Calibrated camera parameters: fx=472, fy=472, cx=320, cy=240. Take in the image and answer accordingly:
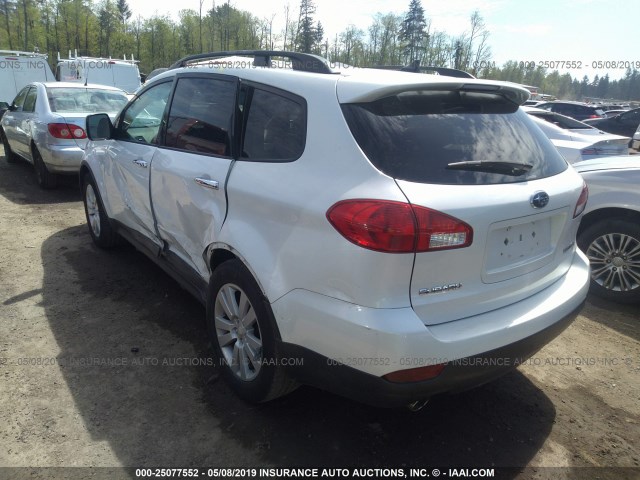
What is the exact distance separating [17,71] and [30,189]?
1014 cm

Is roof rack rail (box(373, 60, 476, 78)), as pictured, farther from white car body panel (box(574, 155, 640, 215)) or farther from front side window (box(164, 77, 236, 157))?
white car body panel (box(574, 155, 640, 215))

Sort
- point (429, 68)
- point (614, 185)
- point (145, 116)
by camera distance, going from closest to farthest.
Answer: point (429, 68)
point (145, 116)
point (614, 185)

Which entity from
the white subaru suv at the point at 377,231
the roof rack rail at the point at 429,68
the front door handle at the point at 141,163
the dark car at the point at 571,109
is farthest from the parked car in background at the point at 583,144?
the dark car at the point at 571,109

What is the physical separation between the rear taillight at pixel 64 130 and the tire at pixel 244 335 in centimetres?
562

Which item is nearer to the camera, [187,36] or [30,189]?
[30,189]

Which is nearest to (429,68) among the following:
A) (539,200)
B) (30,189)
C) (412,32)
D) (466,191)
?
(539,200)

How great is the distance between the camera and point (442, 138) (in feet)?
7.10

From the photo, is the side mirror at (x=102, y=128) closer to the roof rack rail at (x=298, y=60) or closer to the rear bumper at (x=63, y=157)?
the roof rack rail at (x=298, y=60)

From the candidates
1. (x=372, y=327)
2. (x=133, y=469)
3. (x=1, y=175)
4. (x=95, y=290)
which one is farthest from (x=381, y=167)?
(x=1, y=175)

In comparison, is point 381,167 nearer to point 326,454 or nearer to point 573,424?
point 326,454

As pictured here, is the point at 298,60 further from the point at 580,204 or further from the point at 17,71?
the point at 17,71

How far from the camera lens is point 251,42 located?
43.1m

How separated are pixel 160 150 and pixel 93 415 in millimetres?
1814

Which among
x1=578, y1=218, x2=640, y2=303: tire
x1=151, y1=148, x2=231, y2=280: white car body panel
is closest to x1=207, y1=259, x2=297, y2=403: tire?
x1=151, y1=148, x2=231, y2=280: white car body panel
